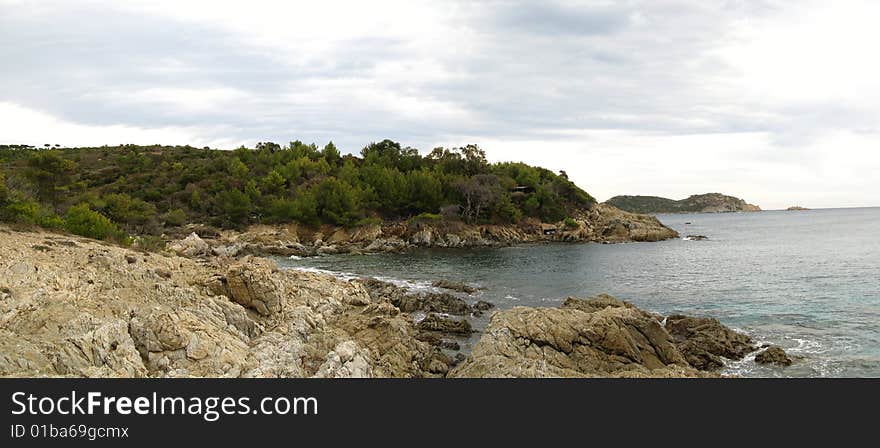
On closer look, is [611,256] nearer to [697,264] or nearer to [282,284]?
[697,264]

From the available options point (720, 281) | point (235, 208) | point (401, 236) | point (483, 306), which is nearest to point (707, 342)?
point (483, 306)

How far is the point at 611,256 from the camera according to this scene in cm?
5209

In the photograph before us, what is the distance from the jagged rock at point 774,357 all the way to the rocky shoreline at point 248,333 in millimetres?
52

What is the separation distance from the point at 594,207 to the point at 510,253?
123 feet

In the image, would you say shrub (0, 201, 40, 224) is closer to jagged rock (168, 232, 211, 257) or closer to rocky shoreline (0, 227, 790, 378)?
rocky shoreline (0, 227, 790, 378)

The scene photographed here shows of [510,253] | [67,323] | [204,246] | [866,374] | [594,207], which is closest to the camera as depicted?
[67,323]

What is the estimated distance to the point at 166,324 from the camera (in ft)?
41.9

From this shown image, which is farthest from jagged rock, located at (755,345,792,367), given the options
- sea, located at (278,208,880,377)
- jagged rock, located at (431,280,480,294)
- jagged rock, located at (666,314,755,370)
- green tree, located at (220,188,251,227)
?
green tree, located at (220,188,251,227)

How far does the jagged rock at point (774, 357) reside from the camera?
17.2 meters

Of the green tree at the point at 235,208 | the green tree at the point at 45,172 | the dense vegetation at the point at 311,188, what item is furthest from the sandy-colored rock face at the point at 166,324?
the green tree at the point at 235,208

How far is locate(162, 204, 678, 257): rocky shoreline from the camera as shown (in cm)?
5331

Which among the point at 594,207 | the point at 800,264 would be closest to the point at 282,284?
the point at 800,264

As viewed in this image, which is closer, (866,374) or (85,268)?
(85,268)

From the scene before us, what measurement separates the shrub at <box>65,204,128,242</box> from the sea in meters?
15.4
